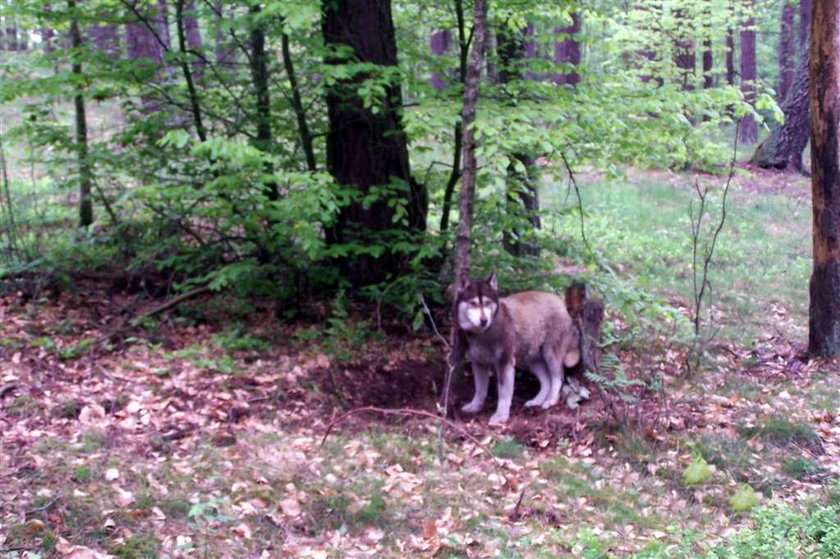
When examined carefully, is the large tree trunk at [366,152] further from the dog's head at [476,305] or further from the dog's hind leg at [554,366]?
the dog's hind leg at [554,366]

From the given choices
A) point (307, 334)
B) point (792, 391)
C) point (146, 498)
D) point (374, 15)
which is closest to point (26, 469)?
point (146, 498)

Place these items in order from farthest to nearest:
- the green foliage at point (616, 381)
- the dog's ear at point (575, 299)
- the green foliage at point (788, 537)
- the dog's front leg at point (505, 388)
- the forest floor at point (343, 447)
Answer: the dog's ear at point (575, 299)
the dog's front leg at point (505, 388)
the green foliage at point (616, 381)
the forest floor at point (343, 447)
the green foliage at point (788, 537)

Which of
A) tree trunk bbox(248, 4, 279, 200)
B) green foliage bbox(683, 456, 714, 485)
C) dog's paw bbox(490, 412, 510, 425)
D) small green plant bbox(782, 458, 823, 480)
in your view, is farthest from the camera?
tree trunk bbox(248, 4, 279, 200)

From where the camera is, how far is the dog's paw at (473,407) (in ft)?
26.9

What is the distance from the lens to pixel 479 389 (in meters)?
8.30

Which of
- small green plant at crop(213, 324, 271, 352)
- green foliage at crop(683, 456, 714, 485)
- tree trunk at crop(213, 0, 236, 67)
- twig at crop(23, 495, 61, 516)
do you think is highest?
tree trunk at crop(213, 0, 236, 67)

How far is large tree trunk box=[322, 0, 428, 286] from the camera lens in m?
9.42

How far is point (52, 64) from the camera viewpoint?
28.9ft

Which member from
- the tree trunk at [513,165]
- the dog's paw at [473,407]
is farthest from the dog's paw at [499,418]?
the tree trunk at [513,165]

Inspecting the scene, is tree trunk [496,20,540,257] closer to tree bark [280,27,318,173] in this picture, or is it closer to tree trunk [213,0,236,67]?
tree bark [280,27,318,173]

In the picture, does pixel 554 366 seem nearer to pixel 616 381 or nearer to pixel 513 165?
pixel 616 381

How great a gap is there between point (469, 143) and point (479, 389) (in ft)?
8.48

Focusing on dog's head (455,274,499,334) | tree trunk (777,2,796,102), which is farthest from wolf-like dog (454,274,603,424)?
tree trunk (777,2,796,102)

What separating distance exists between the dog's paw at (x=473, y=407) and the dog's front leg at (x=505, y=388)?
0.81 ft
